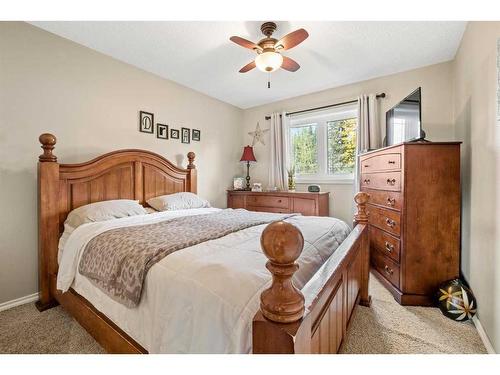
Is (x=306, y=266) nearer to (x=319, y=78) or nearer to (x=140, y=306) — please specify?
(x=140, y=306)

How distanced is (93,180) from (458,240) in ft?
11.0

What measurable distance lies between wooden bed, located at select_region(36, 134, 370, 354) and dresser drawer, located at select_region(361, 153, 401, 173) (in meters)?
0.55

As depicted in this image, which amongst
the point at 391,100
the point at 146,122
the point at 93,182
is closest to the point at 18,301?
the point at 93,182

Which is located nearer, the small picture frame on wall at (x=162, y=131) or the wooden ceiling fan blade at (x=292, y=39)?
the wooden ceiling fan blade at (x=292, y=39)

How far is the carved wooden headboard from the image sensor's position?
6.53ft

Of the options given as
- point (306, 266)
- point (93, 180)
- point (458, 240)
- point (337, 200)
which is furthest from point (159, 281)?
point (337, 200)

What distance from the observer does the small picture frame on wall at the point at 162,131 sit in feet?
10.4

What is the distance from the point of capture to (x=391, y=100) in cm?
314

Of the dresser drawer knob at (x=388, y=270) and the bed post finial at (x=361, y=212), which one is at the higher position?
the bed post finial at (x=361, y=212)

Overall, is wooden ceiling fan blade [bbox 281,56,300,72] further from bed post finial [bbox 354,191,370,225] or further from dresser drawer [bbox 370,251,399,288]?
dresser drawer [bbox 370,251,399,288]

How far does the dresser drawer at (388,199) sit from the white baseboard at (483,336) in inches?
36.5

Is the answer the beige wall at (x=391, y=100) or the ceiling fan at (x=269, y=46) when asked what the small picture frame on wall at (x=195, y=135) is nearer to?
the beige wall at (x=391, y=100)

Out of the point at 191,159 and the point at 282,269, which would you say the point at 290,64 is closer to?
the point at 191,159

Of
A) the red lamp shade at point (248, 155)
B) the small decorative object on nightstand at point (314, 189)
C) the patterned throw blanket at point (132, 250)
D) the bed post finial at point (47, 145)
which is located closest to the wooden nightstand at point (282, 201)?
the small decorative object on nightstand at point (314, 189)
